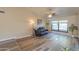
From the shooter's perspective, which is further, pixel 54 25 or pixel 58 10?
pixel 54 25

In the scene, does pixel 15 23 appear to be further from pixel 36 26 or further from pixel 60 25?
pixel 60 25

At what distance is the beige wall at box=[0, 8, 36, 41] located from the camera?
6.61ft

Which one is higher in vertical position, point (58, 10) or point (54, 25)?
point (58, 10)

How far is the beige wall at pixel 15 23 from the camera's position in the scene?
6.61 feet

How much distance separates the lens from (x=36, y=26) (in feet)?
7.45

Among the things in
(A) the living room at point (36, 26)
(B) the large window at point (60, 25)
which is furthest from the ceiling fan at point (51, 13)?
(B) the large window at point (60, 25)

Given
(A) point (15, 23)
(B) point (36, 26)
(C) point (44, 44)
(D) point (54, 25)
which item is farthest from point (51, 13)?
(A) point (15, 23)

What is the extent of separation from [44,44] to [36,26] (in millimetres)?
464

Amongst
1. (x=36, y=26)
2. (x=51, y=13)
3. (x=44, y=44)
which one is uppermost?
(x=51, y=13)

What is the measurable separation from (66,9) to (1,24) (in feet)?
4.70

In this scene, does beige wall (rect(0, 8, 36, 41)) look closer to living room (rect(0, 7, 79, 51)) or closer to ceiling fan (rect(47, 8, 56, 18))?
living room (rect(0, 7, 79, 51))
